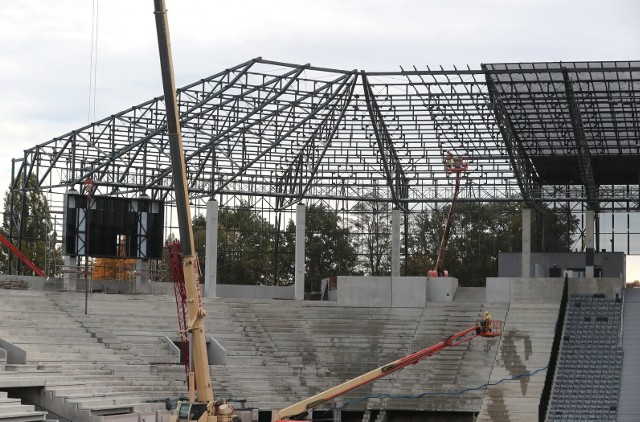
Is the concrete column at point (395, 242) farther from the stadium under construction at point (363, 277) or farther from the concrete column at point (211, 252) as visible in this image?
the concrete column at point (211, 252)

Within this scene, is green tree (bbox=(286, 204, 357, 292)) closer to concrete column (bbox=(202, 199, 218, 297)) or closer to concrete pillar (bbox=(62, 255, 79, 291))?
concrete column (bbox=(202, 199, 218, 297))

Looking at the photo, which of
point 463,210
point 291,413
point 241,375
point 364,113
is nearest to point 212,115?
point 364,113

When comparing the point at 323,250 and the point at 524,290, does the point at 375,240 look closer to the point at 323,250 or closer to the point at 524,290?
the point at 323,250

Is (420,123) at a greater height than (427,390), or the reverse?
(420,123)

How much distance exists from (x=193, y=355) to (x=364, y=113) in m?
27.2

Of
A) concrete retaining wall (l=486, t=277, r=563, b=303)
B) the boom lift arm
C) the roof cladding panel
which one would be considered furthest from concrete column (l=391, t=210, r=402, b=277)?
the boom lift arm

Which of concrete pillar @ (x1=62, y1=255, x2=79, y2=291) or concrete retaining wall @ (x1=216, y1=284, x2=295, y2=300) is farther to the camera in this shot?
concrete retaining wall @ (x1=216, y1=284, x2=295, y2=300)

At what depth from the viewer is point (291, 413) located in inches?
1610

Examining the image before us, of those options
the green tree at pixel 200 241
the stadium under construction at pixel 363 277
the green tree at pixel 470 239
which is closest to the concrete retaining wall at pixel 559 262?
the stadium under construction at pixel 363 277

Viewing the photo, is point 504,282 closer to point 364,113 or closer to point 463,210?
point 364,113

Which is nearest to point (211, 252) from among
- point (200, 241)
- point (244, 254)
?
point (244, 254)

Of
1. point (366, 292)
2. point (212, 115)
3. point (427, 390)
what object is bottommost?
point (427, 390)

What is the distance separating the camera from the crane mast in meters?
37.0

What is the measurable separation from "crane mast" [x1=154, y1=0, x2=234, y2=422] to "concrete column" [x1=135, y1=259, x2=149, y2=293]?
22.2 m
